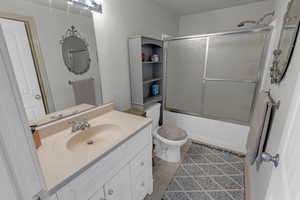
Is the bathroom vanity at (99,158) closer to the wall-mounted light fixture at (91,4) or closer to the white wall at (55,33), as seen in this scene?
the white wall at (55,33)

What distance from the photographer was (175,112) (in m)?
2.56

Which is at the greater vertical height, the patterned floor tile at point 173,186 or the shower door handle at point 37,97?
the shower door handle at point 37,97

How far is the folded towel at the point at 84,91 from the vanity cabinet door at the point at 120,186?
29.6 inches

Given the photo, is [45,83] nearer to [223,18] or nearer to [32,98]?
[32,98]

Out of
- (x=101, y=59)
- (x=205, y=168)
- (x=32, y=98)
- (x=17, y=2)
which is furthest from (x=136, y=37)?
(x=205, y=168)

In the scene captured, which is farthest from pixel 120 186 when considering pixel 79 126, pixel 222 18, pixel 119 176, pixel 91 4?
pixel 222 18

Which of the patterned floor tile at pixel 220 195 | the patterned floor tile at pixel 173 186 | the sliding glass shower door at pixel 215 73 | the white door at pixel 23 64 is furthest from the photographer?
the sliding glass shower door at pixel 215 73

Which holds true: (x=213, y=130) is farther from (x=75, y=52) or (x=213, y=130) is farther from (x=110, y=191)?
(x=75, y=52)

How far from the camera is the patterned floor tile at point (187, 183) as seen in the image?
1560 mm

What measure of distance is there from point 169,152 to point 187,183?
1.42ft

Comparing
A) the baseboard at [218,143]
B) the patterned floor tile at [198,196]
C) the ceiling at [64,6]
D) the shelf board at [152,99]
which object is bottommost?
the patterned floor tile at [198,196]

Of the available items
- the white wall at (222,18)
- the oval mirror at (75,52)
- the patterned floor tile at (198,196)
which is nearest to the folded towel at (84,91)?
the oval mirror at (75,52)

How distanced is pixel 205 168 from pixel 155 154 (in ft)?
2.32

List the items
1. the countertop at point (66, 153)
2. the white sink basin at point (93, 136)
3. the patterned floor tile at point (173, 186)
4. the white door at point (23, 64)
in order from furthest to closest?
the patterned floor tile at point (173, 186) < the white sink basin at point (93, 136) < the white door at point (23, 64) < the countertop at point (66, 153)
